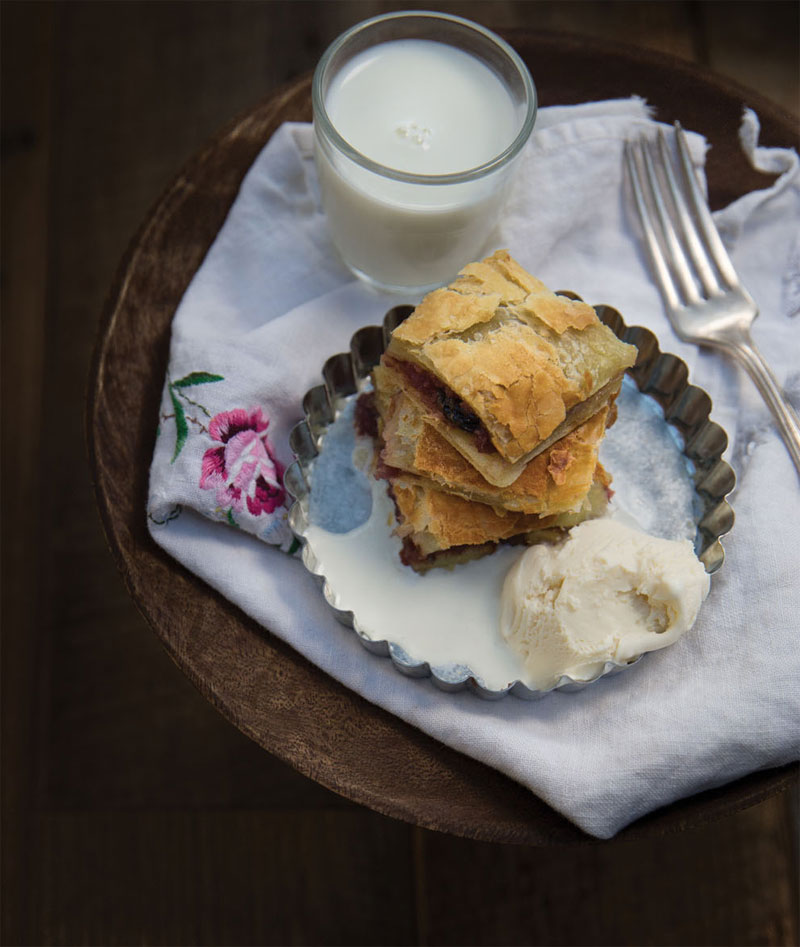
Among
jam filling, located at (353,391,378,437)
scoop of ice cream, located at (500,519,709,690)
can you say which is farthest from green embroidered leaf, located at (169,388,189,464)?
scoop of ice cream, located at (500,519,709,690)

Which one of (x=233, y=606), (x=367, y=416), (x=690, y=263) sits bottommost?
(x=233, y=606)

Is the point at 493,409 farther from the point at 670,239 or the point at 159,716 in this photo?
the point at 159,716

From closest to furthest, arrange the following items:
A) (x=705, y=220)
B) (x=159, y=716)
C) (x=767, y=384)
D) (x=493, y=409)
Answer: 1. (x=493, y=409)
2. (x=767, y=384)
3. (x=705, y=220)
4. (x=159, y=716)

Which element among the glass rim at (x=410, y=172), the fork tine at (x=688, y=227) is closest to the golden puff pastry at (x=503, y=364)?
the glass rim at (x=410, y=172)

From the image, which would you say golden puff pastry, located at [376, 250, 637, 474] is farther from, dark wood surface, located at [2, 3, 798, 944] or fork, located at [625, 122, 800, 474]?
dark wood surface, located at [2, 3, 798, 944]

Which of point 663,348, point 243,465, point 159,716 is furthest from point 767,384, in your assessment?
point 159,716

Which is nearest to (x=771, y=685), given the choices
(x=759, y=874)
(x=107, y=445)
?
(x=759, y=874)

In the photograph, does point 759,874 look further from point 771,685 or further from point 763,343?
point 763,343
